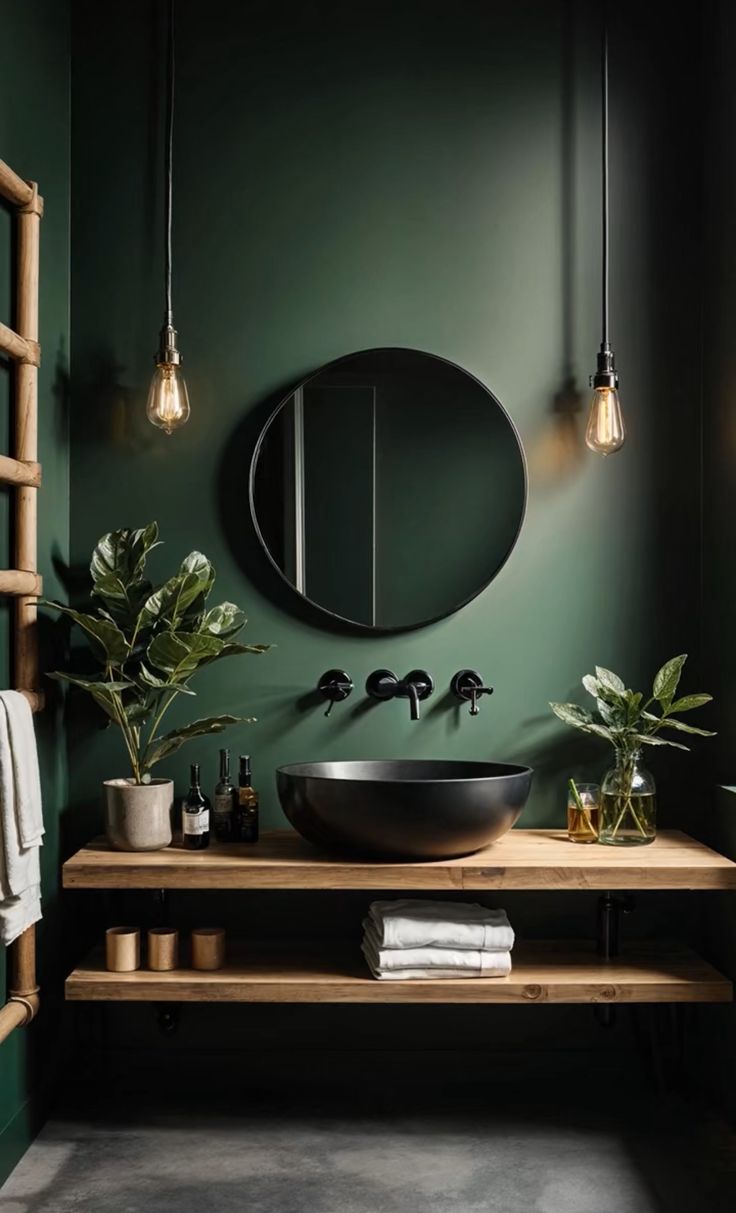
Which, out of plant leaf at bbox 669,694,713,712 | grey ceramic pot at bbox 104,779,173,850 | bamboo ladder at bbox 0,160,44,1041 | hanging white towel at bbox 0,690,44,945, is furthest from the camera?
plant leaf at bbox 669,694,713,712

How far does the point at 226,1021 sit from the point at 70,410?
1532mm

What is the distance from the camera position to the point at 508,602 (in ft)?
9.41

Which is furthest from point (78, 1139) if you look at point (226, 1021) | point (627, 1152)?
point (627, 1152)

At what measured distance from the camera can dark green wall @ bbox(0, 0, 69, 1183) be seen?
2.41 meters

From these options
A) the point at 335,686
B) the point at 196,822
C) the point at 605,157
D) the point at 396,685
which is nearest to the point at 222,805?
the point at 196,822

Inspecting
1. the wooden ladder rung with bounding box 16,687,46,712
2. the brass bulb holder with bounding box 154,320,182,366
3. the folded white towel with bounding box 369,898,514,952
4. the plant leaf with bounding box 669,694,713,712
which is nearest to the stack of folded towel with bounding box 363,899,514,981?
the folded white towel with bounding box 369,898,514,952

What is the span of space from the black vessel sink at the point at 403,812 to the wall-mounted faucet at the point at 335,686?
35cm

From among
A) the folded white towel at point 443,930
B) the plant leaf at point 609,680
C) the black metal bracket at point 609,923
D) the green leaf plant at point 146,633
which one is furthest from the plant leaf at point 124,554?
the black metal bracket at point 609,923

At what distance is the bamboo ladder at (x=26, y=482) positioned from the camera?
2396 millimetres

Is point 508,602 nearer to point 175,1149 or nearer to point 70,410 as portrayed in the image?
point 70,410

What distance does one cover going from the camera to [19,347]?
2.40m

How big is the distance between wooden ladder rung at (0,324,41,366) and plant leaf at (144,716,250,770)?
2.80 ft

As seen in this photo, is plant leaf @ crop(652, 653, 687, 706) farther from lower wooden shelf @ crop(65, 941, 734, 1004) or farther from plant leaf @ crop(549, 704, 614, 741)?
lower wooden shelf @ crop(65, 941, 734, 1004)

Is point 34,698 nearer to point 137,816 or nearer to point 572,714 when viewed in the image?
point 137,816
